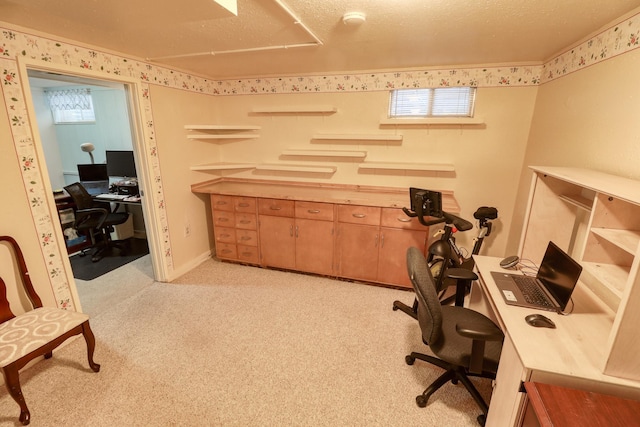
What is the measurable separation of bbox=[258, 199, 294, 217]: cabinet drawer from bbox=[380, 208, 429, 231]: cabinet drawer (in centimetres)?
101

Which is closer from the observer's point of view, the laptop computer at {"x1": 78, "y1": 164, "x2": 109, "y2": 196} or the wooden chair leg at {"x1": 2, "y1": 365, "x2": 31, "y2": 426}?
the wooden chair leg at {"x1": 2, "y1": 365, "x2": 31, "y2": 426}

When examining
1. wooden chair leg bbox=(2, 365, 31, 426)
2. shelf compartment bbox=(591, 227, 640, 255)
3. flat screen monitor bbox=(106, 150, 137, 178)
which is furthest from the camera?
flat screen monitor bbox=(106, 150, 137, 178)

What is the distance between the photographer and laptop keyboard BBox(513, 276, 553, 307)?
1545 millimetres

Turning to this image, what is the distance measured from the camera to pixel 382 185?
3389 millimetres

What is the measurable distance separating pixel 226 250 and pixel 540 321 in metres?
3.14

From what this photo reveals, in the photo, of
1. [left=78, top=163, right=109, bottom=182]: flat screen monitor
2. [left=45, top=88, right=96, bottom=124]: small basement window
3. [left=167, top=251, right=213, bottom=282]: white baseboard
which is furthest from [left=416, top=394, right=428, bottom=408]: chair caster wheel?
[left=45, top=88, right=96, bottom=124]: small basement window

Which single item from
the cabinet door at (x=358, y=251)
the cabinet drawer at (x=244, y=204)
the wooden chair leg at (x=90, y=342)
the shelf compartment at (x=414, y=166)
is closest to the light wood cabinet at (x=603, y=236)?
the shelf compartment at (x=414, y=166)

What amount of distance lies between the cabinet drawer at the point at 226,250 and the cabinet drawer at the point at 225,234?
0.05 meters

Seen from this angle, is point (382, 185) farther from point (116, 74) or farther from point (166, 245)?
point (116, 74)

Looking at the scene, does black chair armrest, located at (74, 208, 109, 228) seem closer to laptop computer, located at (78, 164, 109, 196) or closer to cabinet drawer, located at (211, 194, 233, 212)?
laptop computer, located at (78, 164, 109, 196)

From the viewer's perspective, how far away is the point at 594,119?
6.16 ft

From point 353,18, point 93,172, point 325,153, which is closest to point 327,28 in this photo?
point 353,18

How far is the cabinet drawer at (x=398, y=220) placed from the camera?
2820 millimetres

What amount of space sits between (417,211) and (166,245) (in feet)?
8.65
